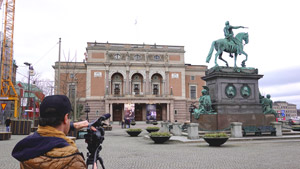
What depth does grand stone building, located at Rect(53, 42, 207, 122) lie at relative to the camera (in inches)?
2324

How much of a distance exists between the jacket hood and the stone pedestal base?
15.8m

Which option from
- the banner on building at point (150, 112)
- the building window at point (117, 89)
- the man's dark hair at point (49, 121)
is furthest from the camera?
→ the building window at point (117, 89)

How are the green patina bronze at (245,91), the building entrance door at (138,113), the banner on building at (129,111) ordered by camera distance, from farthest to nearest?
the building entrance door at (138,113) < the banner on building at (129,111) < the green patina bronze at (245,91)

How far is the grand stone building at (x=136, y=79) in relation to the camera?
59.0 metres

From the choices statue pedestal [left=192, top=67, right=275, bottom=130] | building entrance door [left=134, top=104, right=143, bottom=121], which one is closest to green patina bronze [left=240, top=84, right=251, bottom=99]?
statue pedestal [left=192, top=67, right=275, bottom=130]

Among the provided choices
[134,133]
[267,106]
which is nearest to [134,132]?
[134,133]

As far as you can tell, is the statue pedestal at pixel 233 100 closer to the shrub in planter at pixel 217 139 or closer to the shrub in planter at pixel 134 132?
the shrub in planter at pixel 217 139

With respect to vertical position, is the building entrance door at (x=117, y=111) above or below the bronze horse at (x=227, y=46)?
below

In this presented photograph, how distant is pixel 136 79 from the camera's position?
2544 inches

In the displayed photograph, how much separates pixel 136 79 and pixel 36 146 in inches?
2469

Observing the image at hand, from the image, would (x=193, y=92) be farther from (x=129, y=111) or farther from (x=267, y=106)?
(x=267, y=106)

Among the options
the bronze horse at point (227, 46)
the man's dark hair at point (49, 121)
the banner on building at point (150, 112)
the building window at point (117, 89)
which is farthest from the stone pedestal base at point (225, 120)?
the building window at point (117, 89)

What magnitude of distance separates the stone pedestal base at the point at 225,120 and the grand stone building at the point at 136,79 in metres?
40.6

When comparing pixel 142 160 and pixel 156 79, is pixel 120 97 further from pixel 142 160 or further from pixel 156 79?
pixel 142 160
